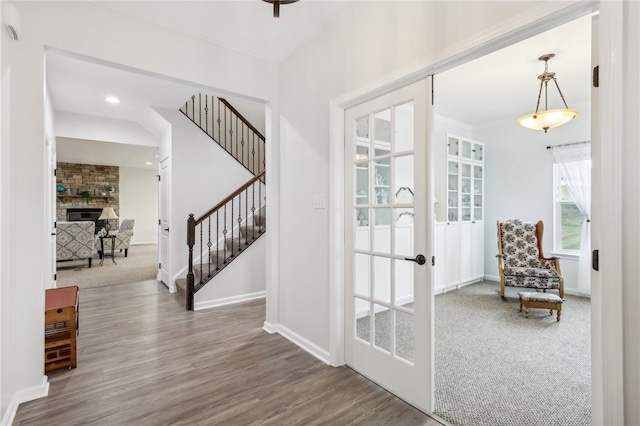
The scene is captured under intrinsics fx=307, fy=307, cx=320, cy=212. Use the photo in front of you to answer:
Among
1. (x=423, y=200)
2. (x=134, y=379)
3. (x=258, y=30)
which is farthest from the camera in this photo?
(x=258, y=30)

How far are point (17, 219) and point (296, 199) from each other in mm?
2019

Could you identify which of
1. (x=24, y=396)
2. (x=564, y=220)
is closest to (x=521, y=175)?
(x=564, y=220)

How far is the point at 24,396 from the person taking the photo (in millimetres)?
2016

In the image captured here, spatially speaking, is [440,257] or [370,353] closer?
[370,353]

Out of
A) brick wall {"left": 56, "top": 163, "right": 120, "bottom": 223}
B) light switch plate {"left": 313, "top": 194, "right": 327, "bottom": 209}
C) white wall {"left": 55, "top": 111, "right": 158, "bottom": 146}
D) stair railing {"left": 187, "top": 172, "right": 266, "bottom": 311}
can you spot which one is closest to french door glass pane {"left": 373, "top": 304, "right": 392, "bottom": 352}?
light switch plate {"left": 313, "top": 194, "right": 327, "bottom": 209}

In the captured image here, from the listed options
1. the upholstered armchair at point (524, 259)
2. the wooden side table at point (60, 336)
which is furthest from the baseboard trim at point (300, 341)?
the upholstered armchair at point (524, 259)

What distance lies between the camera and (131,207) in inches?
440

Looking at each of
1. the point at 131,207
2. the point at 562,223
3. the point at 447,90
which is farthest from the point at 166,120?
the point at 131,207

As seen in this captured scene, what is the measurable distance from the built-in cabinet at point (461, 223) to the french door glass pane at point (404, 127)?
2.96 metres

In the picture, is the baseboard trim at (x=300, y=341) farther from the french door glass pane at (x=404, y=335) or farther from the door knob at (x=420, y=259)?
the door knob at (x=420, y=259)

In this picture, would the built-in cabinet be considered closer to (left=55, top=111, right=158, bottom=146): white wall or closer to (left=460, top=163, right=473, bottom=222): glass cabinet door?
(left=460, top=163, right=473, bottom=222): glass cabinet door

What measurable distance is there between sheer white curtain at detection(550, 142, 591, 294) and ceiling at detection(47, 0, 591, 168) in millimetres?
712

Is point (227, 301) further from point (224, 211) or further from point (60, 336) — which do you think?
point (60, 336)

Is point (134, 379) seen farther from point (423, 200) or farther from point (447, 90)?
point (447, 90)
